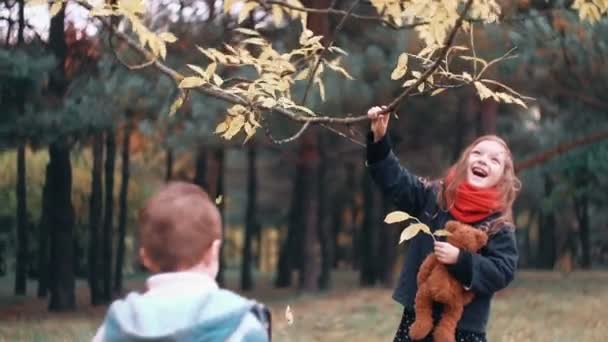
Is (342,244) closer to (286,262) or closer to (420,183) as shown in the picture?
(286,262)

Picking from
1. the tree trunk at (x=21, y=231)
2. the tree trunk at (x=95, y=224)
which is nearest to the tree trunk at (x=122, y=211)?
→ the tree trunk at (x=95, y=224)

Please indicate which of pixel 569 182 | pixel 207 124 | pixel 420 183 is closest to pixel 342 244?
pixel 569 182

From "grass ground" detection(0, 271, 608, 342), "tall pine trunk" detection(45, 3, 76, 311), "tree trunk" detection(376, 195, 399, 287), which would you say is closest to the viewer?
"grass ground" detection(0, 271, 608, 342)

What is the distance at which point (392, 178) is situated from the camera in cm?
478

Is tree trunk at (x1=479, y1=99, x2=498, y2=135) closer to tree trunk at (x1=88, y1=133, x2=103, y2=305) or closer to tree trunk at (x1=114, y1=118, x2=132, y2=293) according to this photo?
tree trunk at (x1=88, y1=133, x2=103, y2=305)

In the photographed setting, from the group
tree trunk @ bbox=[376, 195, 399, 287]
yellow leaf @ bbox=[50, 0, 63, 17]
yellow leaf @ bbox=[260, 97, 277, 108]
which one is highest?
yellow leaf @ bbox=[50, 0, 63, 17]

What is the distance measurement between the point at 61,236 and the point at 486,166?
62.1ft

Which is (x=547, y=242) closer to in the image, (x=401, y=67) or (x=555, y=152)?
(x=555, y=152)

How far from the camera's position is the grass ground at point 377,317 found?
11570mm

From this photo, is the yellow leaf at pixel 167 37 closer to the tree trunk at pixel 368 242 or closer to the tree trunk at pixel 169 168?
the tree trunk at pixel 169 168

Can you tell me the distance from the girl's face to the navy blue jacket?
15 centimetres

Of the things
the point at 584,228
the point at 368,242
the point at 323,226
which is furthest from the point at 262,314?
the point at 584,228

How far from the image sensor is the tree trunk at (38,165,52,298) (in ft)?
75.1

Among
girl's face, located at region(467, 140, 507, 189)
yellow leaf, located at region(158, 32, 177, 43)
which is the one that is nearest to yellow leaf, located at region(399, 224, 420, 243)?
girl's face, located at region(467, 140, 507, 189)
